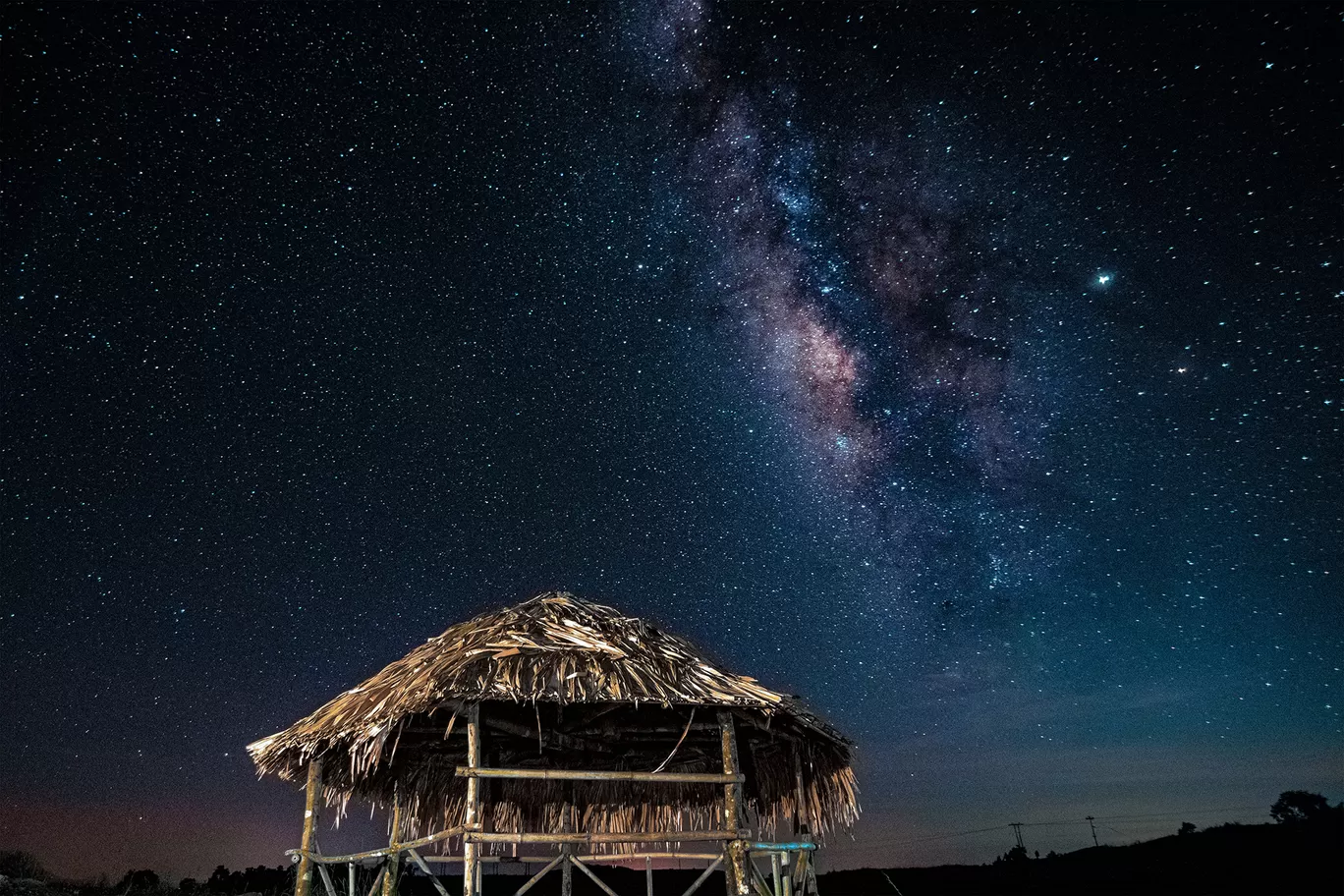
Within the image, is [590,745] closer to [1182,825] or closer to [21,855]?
[21,855]

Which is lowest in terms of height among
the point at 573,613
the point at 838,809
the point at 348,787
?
the point at 838,809

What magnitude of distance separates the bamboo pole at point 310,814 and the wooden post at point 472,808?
2056 mm

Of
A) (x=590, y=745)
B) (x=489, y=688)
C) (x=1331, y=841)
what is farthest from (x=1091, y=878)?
(x=489, y=688)

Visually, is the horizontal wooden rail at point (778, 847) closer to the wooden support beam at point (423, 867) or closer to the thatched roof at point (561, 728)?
the thatched roof at point (561, 728)

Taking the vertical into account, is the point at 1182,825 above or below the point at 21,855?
below

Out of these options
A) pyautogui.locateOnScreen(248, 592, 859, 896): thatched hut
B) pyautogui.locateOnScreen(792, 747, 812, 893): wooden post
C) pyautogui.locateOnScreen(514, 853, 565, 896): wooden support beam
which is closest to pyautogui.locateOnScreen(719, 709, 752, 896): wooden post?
pyautogui.locateOnScreen(248, 592, 859, 896): thatched hut

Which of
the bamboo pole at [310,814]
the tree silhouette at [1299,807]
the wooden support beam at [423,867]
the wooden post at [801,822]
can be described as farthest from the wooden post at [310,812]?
the tree silhouette at [1299,807]

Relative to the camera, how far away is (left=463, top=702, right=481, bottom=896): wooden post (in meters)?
6.99

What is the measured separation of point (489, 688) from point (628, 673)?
1411 millimetres

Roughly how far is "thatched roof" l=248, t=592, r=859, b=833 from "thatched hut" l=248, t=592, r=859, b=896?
1.0 inches

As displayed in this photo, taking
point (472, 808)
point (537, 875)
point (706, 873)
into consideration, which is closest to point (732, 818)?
point (706, 873)

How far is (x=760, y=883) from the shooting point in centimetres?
816

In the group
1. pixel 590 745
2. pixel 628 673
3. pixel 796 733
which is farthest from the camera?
pixel 590 745

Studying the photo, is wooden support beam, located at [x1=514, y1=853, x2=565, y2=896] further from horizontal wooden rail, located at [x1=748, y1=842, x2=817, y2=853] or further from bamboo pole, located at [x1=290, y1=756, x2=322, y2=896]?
bamboo pole, located at [x1=290, y1=756, x2=322, y2=896]
